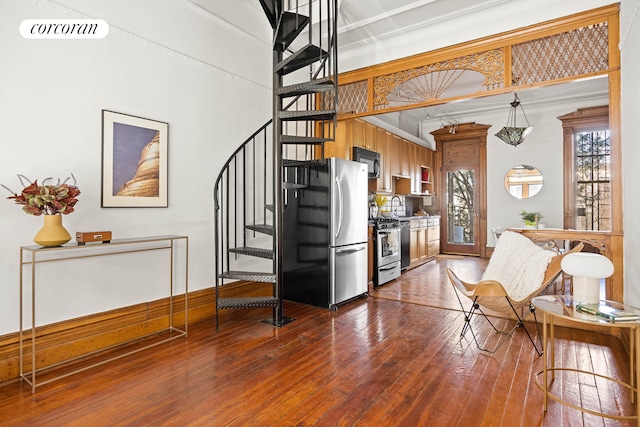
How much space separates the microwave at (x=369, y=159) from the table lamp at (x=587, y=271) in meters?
3.49

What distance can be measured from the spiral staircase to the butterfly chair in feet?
6.14

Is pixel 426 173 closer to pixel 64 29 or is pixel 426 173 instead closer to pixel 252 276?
pixel 252 276

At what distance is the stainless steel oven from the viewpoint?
509 cm

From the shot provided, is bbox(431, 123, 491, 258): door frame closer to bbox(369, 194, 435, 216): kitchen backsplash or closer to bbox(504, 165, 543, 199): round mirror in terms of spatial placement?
bbox(369, 194, 435, 216): kitchen backsplash

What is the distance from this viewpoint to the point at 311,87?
3.34 metres

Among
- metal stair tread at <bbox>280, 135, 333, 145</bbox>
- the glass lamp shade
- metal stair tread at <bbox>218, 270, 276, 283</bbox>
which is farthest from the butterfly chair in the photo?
the glass lamp shade

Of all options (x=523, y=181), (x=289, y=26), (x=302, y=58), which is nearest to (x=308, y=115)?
(x=302, y=58)

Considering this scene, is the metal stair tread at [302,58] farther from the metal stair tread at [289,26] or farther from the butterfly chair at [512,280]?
the butterfly chair at [512,280]

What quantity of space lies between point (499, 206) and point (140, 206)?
7433mm

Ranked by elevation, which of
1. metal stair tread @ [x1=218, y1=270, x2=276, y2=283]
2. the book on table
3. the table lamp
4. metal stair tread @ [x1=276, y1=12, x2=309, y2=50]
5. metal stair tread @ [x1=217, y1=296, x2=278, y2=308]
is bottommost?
metal stair tread @ [x1=217, y1=296, x2=278, y2=308]

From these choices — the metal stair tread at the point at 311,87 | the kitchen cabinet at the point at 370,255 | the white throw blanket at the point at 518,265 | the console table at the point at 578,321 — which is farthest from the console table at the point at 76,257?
the white throw blanket at the point at 518,265

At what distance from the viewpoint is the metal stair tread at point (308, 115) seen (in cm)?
349

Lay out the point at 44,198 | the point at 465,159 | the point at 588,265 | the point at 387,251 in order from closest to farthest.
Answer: the point at 588,265 < the point at 44,198 < the point at 387,251 < the point at 465,159

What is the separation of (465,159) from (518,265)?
541 cm
